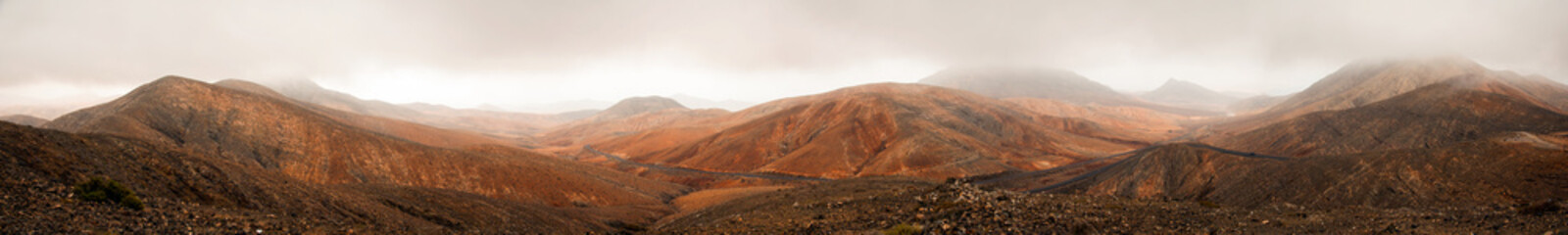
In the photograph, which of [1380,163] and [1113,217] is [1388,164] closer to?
[1380,163]

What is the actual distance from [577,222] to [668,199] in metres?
32.9

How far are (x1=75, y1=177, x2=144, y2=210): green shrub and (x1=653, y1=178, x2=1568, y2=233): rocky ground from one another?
17.6 meters

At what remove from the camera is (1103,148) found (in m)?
143

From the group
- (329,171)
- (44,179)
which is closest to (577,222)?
(44,179)

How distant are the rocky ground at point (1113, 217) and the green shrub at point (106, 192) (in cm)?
1763

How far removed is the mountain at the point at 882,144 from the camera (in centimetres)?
10725

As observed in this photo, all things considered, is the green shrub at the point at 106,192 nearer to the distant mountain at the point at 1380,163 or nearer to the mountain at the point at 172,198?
the mountain at the point at 172,198

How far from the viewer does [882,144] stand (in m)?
122

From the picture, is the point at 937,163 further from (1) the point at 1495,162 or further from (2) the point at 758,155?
(1) the point at 1495,162

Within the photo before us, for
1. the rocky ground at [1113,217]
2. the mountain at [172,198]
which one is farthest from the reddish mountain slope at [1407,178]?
the mountain at [172,198]

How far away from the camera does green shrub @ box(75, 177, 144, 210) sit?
572 inches

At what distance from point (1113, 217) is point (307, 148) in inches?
2586

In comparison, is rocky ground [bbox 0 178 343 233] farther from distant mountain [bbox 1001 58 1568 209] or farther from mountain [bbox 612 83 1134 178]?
mountain [bbox 612 83 1134 178]

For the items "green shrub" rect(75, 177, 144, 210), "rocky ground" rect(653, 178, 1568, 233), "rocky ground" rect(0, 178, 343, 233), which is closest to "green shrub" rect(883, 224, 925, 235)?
"rocky ground" rect(653, 178, 1568, 233)
